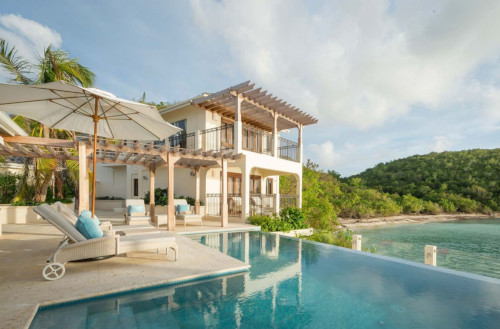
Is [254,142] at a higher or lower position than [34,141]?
higher

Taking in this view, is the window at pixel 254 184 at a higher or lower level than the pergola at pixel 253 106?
lower

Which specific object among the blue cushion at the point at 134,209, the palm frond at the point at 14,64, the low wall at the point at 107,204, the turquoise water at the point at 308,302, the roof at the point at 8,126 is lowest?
the low wall at the point at 107,204

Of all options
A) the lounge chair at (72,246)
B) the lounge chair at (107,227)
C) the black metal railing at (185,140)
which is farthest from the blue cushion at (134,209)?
the lounge chair at (72,246)

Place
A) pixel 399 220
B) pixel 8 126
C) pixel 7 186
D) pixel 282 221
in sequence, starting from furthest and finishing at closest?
1. pixel 399 220
2. pixel 7 186
3. pixel 282 221
4. pixel 8 126

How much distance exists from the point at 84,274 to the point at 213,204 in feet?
33.3

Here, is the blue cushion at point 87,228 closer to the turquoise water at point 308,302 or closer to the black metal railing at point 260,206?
the turquoise water at point 308,302

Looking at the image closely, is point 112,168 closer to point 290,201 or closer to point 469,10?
point 290,201

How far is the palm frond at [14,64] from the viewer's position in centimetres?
1260

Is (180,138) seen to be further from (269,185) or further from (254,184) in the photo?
(269,185)

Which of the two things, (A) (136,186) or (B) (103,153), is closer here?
(B) (103,153)

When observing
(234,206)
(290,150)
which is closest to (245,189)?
(234,206)

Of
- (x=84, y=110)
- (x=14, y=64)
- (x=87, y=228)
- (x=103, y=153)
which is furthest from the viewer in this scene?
(x=14, y=64)

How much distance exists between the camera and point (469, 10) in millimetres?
9094

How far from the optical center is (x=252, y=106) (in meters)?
13.1
